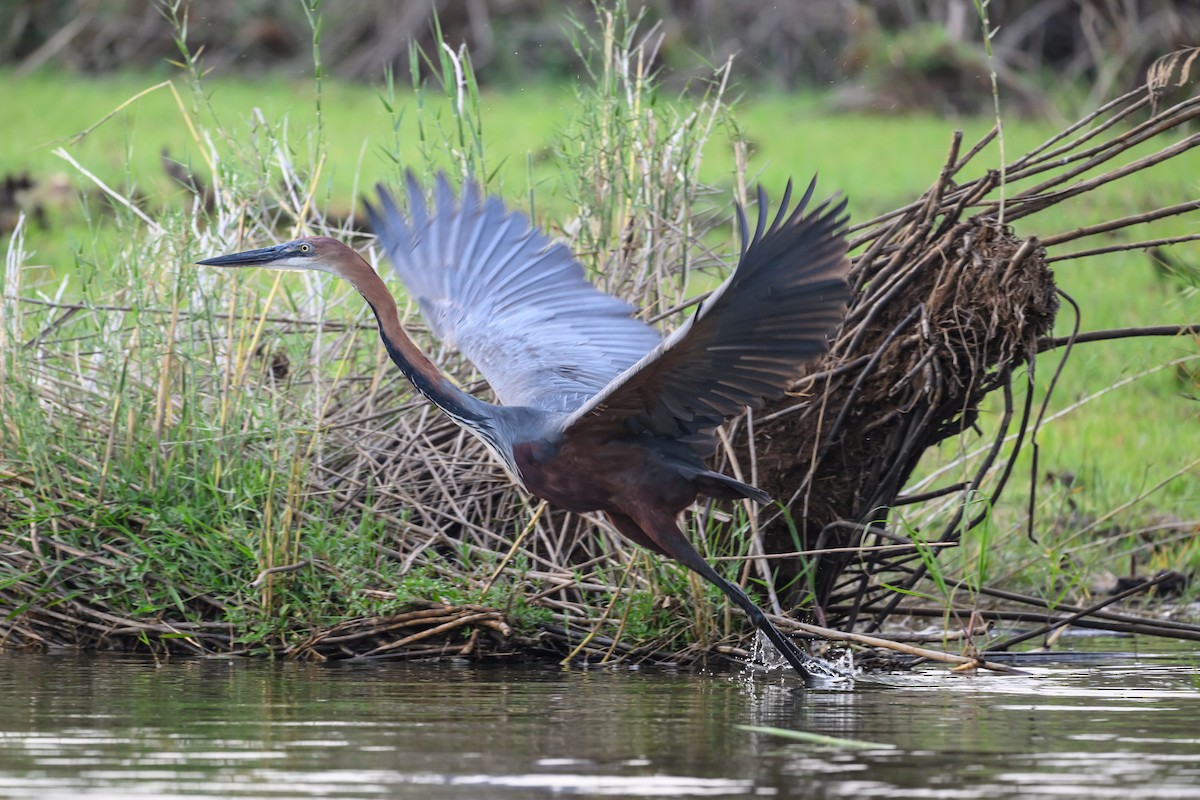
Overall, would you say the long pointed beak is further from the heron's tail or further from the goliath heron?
the heron's tail

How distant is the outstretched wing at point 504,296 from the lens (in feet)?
17.2

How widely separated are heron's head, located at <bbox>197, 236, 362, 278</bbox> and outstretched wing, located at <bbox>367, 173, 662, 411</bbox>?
184 millimetres

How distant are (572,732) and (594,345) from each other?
1782mm

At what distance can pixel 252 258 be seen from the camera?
5.12 m

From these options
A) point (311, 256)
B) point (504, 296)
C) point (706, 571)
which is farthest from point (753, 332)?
point (311, 256)

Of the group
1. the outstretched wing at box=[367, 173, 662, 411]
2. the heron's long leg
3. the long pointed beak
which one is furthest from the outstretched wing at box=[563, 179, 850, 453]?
the long pointed beak

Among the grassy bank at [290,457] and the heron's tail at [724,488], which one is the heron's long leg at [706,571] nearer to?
the heron's tail at [724,488]

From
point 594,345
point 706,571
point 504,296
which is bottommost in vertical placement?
point 706,571

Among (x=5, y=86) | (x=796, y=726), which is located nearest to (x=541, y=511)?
(x=796, y=726)

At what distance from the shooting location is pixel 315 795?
3113 mm

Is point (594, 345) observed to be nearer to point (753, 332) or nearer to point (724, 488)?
point (724, 488)

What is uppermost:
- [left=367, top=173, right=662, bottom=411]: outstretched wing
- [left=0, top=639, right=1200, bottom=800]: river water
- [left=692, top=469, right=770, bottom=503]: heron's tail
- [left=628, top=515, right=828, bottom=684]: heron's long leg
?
[left=367, top=173, right=662, bottom=411]: outstretched wing

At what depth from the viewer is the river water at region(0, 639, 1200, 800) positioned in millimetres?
3197

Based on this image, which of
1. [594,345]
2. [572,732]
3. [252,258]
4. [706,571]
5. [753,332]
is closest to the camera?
[572,732]
